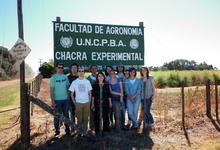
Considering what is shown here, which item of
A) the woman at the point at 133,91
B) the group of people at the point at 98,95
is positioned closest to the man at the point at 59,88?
the group of people at the point at 98,95

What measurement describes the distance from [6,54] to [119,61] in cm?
4947

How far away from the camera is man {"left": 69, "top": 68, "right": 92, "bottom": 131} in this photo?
19.0 feet

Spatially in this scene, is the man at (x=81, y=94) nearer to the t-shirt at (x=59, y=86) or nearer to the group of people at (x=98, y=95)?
the group of people at (x=98, y=95)

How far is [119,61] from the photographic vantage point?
8.09 m

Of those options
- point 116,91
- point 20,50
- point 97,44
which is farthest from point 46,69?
point 20,50

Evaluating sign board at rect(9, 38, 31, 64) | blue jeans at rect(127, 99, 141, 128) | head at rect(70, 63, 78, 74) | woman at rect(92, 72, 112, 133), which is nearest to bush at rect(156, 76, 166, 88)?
blue jeans at rect(127, 99, 141, 128)

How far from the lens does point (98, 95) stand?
6.32 m

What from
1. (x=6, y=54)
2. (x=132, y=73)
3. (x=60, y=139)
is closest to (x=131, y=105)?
(x=132, y=73)

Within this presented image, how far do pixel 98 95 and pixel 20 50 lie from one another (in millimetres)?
2284

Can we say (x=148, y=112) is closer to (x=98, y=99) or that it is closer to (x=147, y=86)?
(x=147, y=86)

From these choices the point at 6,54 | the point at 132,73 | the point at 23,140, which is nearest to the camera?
the point at 23,140

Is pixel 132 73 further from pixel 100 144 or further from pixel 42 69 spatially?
pixel 42 69

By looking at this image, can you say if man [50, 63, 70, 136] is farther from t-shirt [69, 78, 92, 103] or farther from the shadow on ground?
the shadow on ground

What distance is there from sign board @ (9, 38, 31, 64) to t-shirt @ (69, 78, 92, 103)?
1329 millimetres
